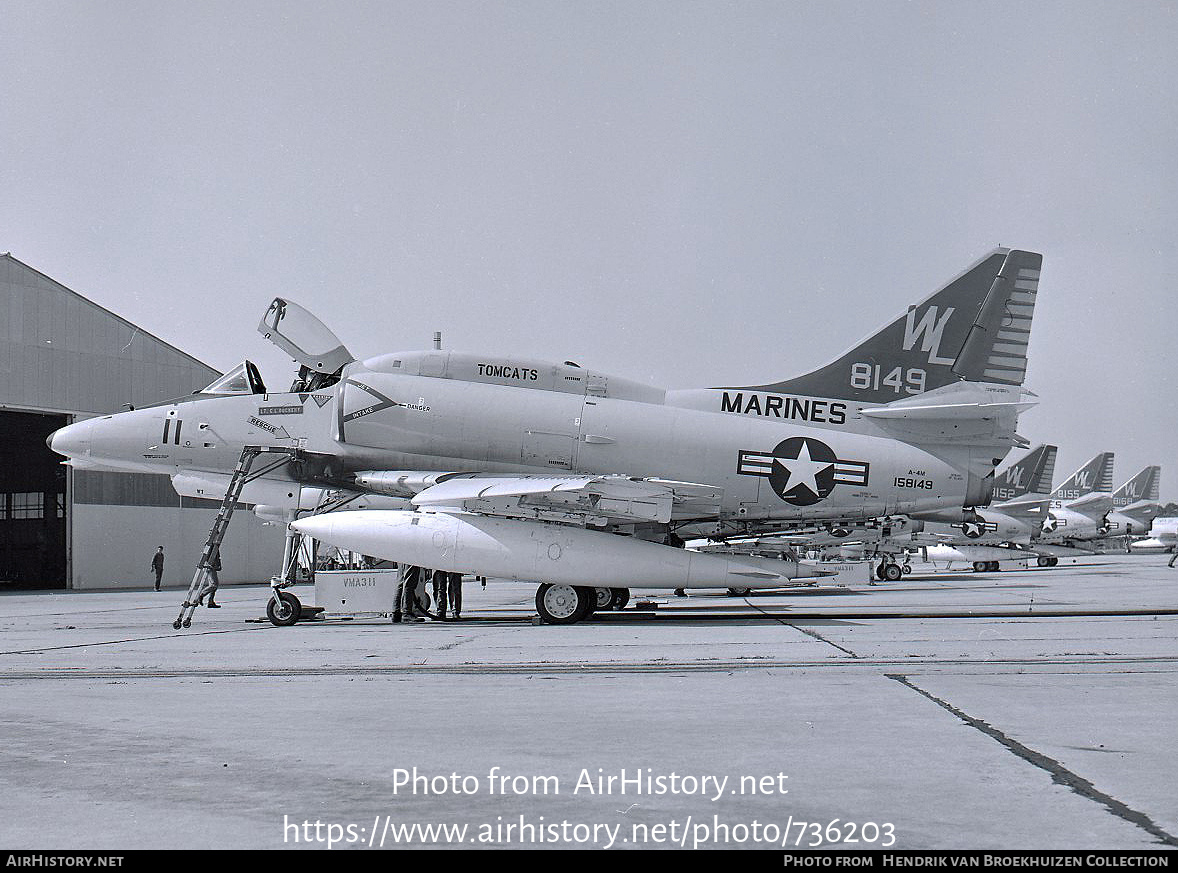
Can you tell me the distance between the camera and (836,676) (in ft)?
23.9

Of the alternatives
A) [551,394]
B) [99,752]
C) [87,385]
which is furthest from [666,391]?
[87,385]

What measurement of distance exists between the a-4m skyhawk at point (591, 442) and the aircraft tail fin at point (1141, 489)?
68.7 metres

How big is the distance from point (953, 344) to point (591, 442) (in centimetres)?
607

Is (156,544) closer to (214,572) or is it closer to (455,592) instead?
(214,572)

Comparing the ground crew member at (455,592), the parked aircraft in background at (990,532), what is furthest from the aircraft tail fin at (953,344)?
the parked aircraft in background at (990,532)

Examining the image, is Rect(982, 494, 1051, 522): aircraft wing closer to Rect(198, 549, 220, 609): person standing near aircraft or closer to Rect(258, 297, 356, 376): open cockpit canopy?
Rect(198, 549, 220, 609): person standing near aircraft

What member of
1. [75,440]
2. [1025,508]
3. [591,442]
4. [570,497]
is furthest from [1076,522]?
[75,440]

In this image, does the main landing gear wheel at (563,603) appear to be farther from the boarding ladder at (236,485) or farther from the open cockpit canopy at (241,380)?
the open cockpit canopy at (241,380)

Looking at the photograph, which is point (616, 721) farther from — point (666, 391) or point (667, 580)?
point (666, 391)

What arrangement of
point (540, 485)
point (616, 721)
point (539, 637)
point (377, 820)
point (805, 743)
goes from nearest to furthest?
point (377, 820) < point (805, 743) < point (616, 721) < point (539, 637) < point (540, 485)

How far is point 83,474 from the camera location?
35250 mm

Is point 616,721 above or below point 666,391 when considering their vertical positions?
below

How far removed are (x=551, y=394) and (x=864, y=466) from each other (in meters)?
4.94

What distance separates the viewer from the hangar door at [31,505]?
38.8 m
